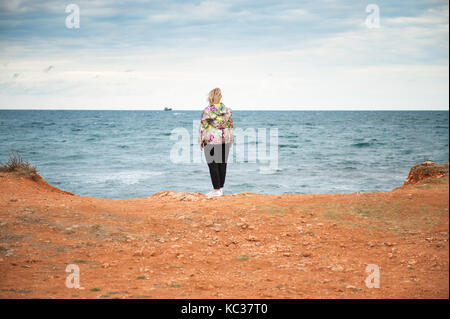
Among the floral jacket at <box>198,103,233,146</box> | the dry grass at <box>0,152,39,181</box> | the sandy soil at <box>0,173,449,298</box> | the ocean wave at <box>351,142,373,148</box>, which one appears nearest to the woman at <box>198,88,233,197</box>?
the floral jacket at <box>198,103,233,146</box>

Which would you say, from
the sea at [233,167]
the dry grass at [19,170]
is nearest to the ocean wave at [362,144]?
the sea at [233,167]

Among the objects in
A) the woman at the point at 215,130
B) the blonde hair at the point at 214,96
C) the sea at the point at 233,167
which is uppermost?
the blonde hair at the point at 214,96

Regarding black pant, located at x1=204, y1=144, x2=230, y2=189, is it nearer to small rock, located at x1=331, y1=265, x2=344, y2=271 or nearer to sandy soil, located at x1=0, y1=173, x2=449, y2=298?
sandy soil, located at x1=0, y1=173, x2=449, y2=298

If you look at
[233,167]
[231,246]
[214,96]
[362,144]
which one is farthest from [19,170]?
[362,144]

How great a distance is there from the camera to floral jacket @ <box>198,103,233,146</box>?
7902 mm

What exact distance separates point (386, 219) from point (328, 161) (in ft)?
60.5

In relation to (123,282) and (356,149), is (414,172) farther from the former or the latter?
(356,149)

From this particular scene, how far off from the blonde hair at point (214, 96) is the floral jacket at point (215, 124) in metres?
0.08

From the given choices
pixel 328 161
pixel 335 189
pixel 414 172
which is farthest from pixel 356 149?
pixel 414 172

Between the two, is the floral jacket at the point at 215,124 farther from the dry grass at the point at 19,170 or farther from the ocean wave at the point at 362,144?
the ocean wave at the point at 362,144

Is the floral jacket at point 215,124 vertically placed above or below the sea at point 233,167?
above

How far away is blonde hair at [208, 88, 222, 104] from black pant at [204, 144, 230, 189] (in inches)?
33.4

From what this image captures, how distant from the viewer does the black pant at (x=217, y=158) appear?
809cm

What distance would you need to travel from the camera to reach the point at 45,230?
5633mm
